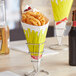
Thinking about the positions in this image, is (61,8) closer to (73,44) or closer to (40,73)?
(73,44)

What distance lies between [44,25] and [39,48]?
10cm

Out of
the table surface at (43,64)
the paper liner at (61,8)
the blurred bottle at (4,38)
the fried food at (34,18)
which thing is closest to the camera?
the fried food at (34,18)

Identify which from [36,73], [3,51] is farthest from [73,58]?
[3,51]

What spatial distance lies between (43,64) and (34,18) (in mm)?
347

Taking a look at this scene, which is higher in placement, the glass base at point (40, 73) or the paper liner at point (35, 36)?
the paper liner at point (35, 36)

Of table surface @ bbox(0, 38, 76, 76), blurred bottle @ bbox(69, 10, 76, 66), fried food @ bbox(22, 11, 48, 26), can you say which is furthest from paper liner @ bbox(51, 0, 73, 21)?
fried food @ bbox(22, 11, 48, 26)

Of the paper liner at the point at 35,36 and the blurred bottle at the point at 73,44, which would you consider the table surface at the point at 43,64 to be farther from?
the paper liner at the point at 35,36

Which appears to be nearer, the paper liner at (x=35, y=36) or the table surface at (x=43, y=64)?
the paper liner at (x=35, y=36)

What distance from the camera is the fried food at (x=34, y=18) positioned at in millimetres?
813

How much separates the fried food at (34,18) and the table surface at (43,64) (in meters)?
0.25

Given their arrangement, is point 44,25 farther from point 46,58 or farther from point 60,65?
point 46,58

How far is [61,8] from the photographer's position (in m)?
1.47

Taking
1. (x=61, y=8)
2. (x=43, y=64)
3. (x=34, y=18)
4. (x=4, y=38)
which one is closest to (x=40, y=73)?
(x=43, y=64)

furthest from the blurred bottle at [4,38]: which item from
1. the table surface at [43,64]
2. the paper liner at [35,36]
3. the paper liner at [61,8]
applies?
the paper liner at [35,36]
